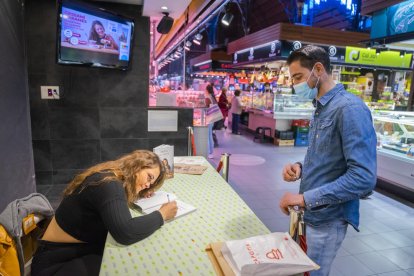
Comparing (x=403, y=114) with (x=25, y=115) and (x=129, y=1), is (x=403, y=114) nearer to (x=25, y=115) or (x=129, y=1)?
(x=129, y=1)

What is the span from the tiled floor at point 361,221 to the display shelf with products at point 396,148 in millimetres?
376

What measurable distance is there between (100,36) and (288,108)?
244 inches

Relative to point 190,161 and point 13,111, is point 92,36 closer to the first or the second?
point 13,111

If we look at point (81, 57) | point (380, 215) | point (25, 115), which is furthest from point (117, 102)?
point (380, 215)

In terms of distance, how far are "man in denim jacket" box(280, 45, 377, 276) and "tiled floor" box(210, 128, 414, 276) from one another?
1366mm

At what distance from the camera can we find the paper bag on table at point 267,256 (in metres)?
1.18

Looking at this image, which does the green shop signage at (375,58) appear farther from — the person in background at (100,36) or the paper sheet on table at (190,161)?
the paper sheet on table at (190,161)

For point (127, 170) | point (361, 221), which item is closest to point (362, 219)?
point (361, 221)

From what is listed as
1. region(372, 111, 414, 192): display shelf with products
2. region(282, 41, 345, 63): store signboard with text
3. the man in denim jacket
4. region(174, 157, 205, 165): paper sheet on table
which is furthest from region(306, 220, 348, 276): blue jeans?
region(282, 41, 345, 63): store signboard with text

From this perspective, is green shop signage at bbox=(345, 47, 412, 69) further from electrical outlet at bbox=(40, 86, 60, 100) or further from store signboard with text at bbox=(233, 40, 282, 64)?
electrical outlet at bbox=(40, 86, 60, 100)

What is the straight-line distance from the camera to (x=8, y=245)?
4.85 ft

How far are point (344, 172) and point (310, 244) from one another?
0.46 metres

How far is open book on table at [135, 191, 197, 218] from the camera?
1826 millimetres

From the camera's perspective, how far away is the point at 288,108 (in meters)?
8.60
